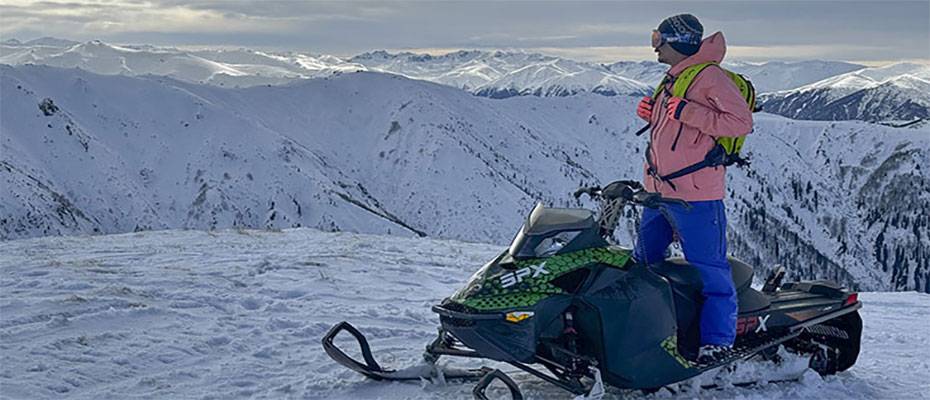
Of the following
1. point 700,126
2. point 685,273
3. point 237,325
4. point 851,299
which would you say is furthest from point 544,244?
point 237,325

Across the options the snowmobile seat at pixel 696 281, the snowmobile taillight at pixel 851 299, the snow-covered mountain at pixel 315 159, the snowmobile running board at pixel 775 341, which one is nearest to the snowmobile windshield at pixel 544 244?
the snowmobile seat at pixel 696 281

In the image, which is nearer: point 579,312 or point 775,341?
point 579,312

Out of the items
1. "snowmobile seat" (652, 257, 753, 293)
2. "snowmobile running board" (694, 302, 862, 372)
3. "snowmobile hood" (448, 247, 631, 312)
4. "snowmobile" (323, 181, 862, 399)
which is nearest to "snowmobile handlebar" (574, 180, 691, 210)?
"snowmobile" (323, 181, 862, 399)

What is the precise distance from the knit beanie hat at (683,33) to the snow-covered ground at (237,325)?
265cm

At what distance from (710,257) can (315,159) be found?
A: 76.8m

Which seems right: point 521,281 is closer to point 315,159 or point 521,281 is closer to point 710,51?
point 710,51

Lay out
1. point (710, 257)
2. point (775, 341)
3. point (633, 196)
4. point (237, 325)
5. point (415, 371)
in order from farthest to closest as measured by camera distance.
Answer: point (237, 325), point (775, 341), point (415, 371), point (710, 257), point (633, 196)

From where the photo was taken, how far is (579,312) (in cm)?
548

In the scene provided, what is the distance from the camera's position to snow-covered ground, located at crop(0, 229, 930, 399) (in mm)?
6117

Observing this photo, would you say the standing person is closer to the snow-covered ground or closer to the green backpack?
the green backpack

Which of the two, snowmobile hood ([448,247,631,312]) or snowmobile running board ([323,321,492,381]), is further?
snowmobile running board ([323,321,492,381])

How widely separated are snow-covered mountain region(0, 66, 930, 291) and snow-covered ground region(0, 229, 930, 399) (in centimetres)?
3908

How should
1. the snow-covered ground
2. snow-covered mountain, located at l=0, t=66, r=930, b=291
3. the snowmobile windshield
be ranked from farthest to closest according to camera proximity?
snow-covered mountain, located at l=0, t=66, r=930, b=291 → the snow-covered ground → the snowmobile windshield

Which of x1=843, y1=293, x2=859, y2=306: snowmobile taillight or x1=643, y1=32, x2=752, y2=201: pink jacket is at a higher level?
x1=643, y1=32, x2=752, y2=201: pink jacket
